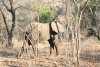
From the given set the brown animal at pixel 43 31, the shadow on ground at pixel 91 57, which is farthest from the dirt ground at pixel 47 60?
the brown animal at pixel 43 31

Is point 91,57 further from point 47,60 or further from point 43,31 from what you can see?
point 43,31

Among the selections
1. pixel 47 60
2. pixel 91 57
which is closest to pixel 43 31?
pixel 47 60

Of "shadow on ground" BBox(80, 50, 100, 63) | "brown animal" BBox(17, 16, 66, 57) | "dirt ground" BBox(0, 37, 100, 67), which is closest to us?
"dirt ground" BBox(0, 37, 100, 67)

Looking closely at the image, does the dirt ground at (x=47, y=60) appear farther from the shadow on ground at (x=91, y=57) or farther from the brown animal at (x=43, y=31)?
the brown animal at (x=43, y=31)

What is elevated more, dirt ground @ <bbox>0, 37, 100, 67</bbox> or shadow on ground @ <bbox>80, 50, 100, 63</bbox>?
dirt ground @ <bbox>0, 37, 100, 67</bbox>

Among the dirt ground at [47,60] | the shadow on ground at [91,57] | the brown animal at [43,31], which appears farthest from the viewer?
the brown animal at [43,31]

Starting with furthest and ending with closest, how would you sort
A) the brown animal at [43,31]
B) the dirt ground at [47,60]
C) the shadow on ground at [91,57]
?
the brown animal at [43,31] < the shadow on ground at [91,57] < the dirt ground at [47,60]

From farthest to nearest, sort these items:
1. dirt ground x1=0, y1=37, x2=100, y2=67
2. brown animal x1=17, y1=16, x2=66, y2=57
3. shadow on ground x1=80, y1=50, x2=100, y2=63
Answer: brown animal x1=17, y1=16, x2=66, y2=57 → shadow on ground x1=80, y1=50, x2=100, y2=63 → dirt ground x1=0, y1=37, x2=100, y2=67

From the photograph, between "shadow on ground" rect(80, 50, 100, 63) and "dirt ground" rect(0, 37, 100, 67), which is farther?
"shadow on ground" rect(80, 50, 100, 63)

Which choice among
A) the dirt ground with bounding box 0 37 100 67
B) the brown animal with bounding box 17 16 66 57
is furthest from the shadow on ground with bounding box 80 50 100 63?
the brown animal with bounding box 17 16 66 57

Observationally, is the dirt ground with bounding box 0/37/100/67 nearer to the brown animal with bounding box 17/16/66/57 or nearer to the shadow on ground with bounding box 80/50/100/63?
the shadow on ground with bounding box 80/50/100/63

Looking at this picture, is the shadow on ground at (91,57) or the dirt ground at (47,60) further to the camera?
the shadow on ground at (91,57)

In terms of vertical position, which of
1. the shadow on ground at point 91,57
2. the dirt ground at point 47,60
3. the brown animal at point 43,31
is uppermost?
the brown animal at point 43,31

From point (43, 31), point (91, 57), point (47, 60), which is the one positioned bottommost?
point (91, 57)
